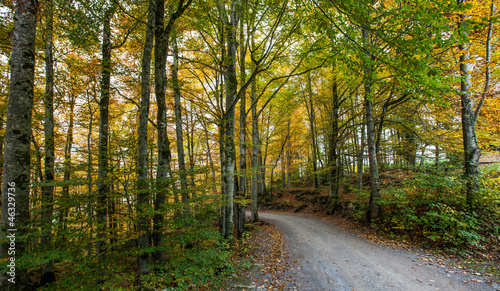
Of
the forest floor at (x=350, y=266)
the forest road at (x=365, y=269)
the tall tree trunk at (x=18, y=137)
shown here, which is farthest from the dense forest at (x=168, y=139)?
the forest road at (x=365, y=269)

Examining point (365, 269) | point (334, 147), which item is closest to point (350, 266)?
point (365, 269)

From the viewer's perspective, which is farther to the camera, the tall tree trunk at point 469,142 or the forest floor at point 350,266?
the tall tree trunk at point 469,142

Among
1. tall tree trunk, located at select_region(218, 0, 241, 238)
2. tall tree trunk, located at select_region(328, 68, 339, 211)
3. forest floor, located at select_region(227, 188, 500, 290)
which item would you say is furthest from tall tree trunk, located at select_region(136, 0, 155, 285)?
tall tree trunk, located at select_region(328, 68, 339, 211)

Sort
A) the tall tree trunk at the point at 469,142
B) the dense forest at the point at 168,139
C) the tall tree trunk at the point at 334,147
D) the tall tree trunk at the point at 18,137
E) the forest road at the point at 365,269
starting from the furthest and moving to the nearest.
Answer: the tall tree trunk at the point at 334,147 < the tall tree trunk at the point at 469,142 < the forest road at the point at 365,269 < the dense forest at the point at 168,139 < the tall tree trunk at the point at 18,137

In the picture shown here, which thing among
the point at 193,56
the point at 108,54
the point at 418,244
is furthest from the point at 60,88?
the point at 418,244

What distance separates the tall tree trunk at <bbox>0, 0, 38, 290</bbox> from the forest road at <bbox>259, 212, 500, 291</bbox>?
5.56 meters

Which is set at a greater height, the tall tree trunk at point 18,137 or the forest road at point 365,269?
the tall tree trunk at point 18,137

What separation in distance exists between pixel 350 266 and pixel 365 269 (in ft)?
1.19

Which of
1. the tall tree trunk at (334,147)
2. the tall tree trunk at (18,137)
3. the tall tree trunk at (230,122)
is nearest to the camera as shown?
the tall tree trunk at (18,137)

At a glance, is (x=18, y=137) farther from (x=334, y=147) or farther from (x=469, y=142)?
(x=334, y=147)

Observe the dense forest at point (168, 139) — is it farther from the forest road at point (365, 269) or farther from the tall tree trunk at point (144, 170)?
the forest road at point (365, 269)

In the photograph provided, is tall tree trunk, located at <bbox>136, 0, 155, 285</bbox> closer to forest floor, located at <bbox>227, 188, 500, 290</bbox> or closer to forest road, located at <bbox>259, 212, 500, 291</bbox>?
forest floor, located at <bbox>227, 188, 500, 290</bbox>

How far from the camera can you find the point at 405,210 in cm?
712

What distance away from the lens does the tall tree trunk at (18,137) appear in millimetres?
3125
